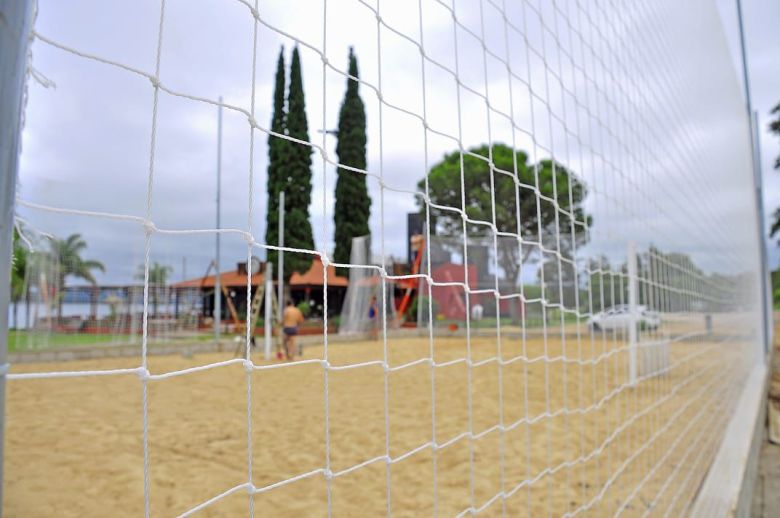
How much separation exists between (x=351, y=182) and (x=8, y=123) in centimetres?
1371

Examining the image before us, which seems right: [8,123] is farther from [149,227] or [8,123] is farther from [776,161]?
[776,161]

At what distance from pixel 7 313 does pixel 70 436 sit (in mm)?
2975

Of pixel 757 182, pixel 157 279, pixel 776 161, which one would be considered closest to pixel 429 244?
pixel 757 182

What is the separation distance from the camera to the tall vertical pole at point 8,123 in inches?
13.3

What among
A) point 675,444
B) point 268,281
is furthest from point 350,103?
point 675,444

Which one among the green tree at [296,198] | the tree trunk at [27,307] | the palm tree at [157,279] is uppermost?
the green tree at [296,198]

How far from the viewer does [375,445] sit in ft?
8.93

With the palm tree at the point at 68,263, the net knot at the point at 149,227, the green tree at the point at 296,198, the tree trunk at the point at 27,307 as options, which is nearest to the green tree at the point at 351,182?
the green tree at the point at 296,198

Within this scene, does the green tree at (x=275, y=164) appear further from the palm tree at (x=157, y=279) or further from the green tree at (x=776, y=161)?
the green tree at (x=776, y=161)

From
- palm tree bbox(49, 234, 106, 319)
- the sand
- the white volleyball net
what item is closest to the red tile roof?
palm tree bbox(49, 234, 106, 319)

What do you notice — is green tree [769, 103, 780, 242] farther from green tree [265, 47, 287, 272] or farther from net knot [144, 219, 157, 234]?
net knot [144, 219, 157, 234]

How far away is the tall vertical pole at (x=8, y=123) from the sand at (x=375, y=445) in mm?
659

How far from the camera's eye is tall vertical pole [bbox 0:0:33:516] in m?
0.34

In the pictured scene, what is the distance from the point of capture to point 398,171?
1754 millimetres
